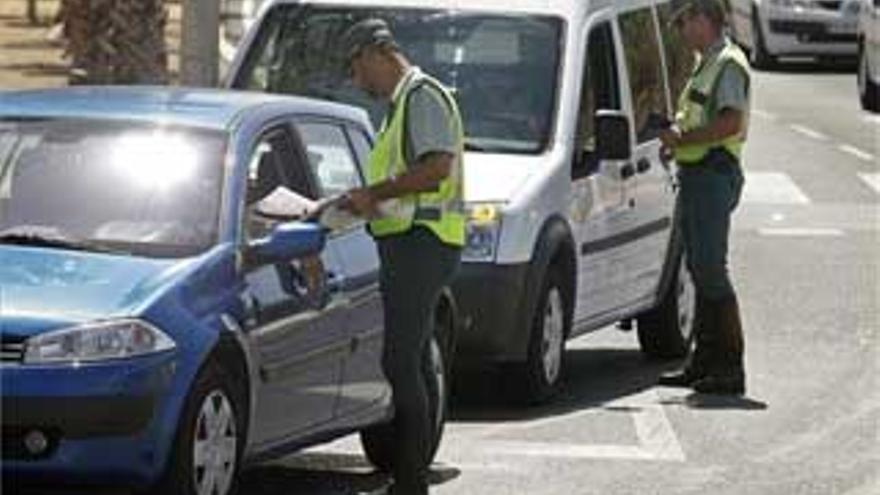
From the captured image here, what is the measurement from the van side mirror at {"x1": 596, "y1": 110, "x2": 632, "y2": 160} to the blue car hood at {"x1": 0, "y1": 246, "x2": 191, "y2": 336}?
422cm

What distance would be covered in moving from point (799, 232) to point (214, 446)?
11.7 m

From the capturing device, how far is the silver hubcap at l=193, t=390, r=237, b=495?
774 cm

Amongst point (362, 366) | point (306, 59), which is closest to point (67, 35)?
point (306, 59)

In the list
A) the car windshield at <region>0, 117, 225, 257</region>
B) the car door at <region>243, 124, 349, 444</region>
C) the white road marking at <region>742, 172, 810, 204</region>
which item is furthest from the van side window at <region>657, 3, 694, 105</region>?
the white road marking at <region>742, 172, 810, 204</region>

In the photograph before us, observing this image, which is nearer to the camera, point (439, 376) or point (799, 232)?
point (439, 376)

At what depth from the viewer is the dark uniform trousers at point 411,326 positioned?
8.20m

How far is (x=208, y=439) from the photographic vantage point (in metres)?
7.79

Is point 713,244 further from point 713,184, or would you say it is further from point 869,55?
point 869,55

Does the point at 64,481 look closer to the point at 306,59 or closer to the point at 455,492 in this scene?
the point at 455,492

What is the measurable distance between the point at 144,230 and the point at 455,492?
5.72 ft

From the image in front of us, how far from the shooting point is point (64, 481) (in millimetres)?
7512

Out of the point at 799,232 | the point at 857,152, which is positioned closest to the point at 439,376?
the point at 799,232

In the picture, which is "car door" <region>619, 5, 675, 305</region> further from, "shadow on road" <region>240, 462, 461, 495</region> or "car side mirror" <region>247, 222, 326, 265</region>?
"car side mirror" <region>247, 222, 326, 265</region>

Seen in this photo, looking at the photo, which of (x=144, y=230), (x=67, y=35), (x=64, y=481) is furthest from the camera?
(x=67, y=35)
